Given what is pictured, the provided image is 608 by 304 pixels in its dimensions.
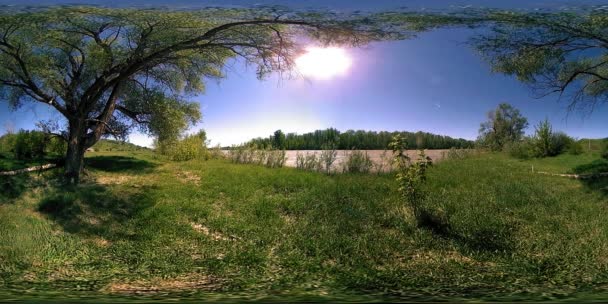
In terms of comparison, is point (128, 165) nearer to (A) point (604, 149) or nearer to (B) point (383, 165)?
(B) point (383, 165)

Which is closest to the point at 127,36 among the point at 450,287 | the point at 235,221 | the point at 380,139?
the point at 235,221

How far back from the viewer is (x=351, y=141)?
2475 mm

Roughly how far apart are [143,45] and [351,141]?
5.86 feet

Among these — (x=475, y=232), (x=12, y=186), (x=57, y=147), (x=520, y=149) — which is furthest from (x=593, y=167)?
(x=57, y=147)

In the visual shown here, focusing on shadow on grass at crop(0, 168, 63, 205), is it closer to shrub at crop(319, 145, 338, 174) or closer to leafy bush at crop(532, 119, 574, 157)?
shrub at crop(319, 145, 338, 174)

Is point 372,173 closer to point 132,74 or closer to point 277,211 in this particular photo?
point 277,211

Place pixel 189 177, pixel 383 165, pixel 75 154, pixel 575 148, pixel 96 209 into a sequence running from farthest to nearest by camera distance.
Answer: pixel 75 154, pixel 189 177, pixel 96 209, pixel 383 165, pixel 575 148

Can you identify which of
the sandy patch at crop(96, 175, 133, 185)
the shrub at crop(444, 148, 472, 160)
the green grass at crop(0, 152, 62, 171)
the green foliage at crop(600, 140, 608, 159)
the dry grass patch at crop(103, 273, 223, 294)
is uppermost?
the green foliage at crop(600, 140, 608, 159)

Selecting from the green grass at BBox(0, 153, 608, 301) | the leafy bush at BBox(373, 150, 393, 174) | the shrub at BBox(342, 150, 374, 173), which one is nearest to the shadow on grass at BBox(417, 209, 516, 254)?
the green grass at BBox(0, 153, 608, 301)

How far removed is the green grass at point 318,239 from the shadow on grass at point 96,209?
0.02m

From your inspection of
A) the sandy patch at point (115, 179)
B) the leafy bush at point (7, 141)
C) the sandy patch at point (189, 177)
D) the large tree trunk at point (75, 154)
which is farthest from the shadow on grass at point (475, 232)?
the large tree trunk at point (75, 154)

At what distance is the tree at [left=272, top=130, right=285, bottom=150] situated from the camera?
2.31m

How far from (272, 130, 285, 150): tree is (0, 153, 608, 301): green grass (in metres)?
0.58

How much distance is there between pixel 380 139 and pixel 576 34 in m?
1.30
